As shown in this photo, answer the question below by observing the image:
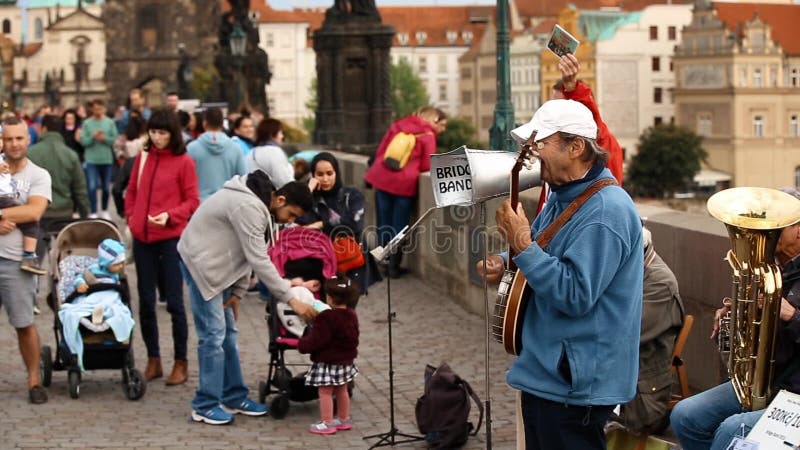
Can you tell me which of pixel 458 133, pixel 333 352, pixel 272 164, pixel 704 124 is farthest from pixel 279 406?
pixel 704 124

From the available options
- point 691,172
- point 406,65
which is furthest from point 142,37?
point 691,172

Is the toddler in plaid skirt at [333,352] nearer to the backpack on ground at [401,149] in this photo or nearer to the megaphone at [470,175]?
the megaphone at [470,175]

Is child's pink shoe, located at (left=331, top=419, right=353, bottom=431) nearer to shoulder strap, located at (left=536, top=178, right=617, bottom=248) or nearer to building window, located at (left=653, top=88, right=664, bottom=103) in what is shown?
shoulder strap, located at (left=536, top=178, right=617, bottom=248)

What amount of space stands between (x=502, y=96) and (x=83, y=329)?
566cm

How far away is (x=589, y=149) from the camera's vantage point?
18.0ft

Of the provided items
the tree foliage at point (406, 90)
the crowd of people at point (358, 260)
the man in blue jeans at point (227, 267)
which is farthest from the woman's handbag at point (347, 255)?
the tree foliage at point (406, 90)

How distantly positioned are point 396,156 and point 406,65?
124 meters

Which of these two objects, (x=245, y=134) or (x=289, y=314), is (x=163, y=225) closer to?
(x=289, y=314)

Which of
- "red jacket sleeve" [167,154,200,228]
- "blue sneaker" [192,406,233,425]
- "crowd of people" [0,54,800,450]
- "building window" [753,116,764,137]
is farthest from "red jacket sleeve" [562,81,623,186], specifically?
"building window" [753,116,764,137]

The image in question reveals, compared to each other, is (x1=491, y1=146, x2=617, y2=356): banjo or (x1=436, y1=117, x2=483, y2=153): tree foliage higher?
(x1=491, y1=146, x2=617, y2=356): banjo

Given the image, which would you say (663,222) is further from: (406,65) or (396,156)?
(406,65)

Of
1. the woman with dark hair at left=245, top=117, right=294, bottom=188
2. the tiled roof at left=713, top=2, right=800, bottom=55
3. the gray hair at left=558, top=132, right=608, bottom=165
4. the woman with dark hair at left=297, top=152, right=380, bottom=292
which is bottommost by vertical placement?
the woman with dark hair at left=297, top=152, right=380, bottom=292

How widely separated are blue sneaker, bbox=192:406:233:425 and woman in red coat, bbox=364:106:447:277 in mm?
5666

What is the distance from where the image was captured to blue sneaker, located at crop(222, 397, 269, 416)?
31.0 feet
